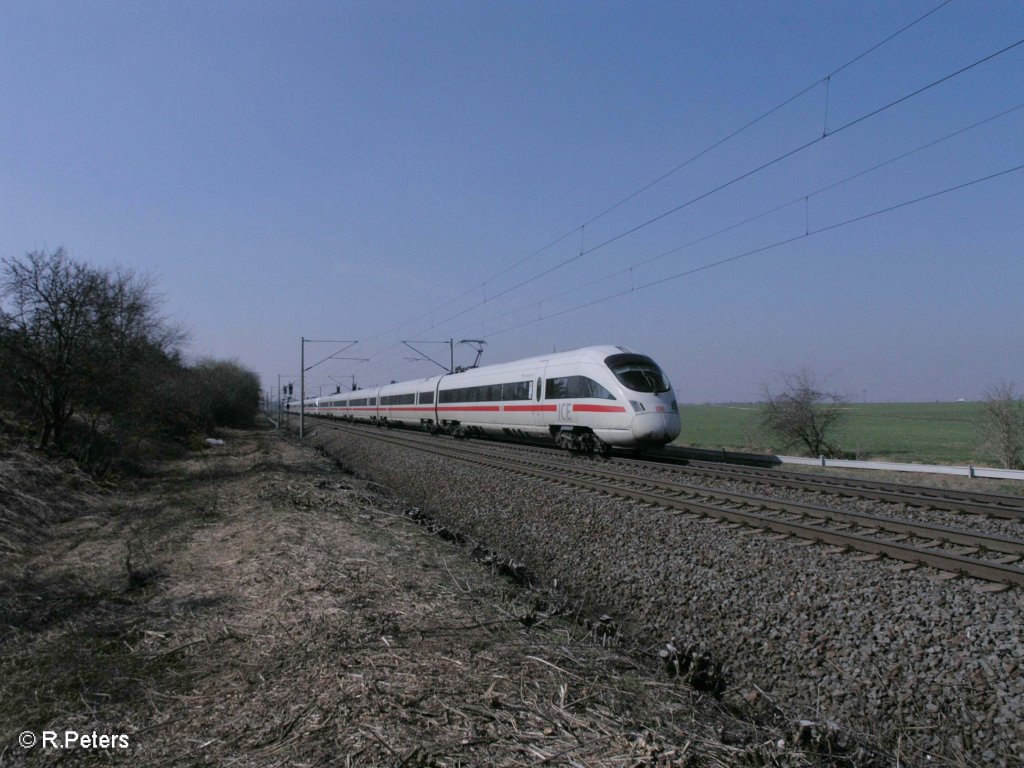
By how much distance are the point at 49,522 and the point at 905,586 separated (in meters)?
11.8

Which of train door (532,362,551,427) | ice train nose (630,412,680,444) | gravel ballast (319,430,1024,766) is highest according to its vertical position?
train door (532,362,551,427)

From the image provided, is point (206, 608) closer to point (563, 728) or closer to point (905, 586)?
point (563, 728)

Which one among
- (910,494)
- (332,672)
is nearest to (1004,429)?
(910,494)

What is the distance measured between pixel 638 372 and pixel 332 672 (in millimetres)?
14267

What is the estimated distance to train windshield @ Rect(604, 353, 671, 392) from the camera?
16.9 m

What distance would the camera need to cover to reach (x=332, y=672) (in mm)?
3959

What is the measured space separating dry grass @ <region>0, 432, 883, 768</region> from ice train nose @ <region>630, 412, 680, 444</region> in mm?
9781

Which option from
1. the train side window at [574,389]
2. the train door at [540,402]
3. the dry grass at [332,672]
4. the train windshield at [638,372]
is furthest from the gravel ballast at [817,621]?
the train door at [540,402]

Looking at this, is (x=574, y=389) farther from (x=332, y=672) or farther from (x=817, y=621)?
(x=332, y=672)

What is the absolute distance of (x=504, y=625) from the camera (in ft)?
17.2

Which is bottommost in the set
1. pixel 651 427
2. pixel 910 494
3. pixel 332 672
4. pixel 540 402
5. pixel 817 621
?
pixel 817 621

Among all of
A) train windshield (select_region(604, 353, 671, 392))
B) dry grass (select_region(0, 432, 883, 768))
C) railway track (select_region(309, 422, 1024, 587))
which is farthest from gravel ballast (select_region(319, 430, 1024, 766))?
train windshield (select_region(604, 353, 671, 392))

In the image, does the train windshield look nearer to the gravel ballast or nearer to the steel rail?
the steel rail

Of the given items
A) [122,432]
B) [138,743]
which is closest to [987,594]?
[138,743]
